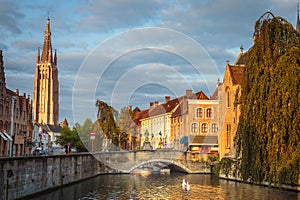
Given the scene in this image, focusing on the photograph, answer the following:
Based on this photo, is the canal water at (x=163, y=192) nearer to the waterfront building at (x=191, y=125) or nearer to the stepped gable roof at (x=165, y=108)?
the waterfront building at (x=191, y=125)

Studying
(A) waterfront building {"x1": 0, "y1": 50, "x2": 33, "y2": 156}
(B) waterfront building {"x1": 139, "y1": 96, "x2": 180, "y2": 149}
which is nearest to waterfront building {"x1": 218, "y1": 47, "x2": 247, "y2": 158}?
(B) waterfront building {"x1": 139, "y1": 96, "x2": 180, "y2": 149}

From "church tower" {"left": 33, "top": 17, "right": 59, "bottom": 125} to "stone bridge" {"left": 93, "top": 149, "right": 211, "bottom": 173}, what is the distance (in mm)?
86924

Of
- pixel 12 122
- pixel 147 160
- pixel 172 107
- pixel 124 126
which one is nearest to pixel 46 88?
pixel 172 107

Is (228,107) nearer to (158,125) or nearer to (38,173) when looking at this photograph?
(38,173)

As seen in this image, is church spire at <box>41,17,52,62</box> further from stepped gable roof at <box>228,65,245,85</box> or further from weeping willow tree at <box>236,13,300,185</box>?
weeping willow tree at <box>236,13,300,185</box>

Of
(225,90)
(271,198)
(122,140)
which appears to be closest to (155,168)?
(122,140)

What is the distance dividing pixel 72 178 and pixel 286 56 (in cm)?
2317

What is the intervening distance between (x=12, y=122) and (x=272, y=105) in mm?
24836

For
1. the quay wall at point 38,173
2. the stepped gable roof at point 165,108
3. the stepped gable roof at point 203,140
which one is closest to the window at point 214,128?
the stepped gable roof at point 203,140

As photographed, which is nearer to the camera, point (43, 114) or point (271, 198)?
point (271, 198)

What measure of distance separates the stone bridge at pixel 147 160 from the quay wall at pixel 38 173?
21.0 ft

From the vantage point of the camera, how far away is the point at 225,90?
1964 inches

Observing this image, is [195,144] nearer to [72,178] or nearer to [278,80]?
[72,178]

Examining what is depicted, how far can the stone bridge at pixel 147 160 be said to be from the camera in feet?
173
